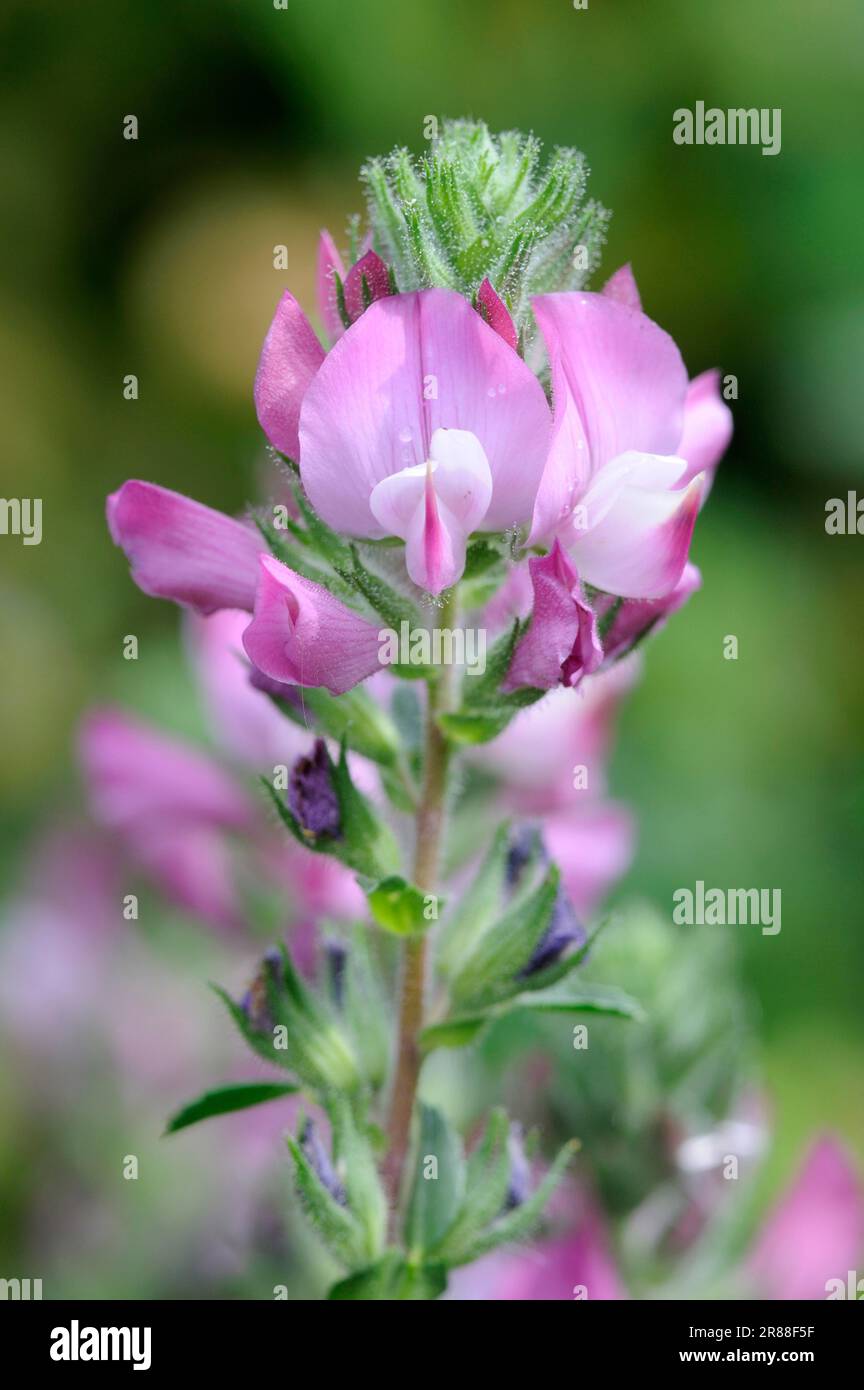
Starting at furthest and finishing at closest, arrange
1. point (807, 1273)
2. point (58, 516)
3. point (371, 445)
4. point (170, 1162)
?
1. point (58, 516)
2. point (170, 1162)
3. point (807, 1273)
4. point (371, 445)

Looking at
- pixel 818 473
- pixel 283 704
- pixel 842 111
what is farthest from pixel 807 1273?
pixel 842 111

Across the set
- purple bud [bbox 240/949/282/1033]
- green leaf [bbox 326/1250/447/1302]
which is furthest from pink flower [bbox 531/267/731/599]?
green leaf [bbox 326/1250/447/1302]

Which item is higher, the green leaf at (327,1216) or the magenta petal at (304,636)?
the magenta petal at (304,636)

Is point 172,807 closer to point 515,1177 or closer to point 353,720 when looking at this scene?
point 353,720

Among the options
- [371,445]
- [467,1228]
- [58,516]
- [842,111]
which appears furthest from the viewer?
[58,516]

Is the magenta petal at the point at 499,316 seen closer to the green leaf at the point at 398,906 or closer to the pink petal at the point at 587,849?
the green leaf at the point at 398,906

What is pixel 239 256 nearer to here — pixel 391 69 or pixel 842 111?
pixel 391 69

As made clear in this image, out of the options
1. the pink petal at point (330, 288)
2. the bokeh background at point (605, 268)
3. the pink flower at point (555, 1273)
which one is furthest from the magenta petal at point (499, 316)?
the bokeh background at point (605, 268)
